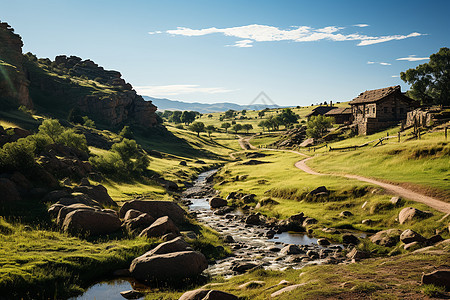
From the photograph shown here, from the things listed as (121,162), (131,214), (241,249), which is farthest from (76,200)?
(121,162)

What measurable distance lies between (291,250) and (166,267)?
522 inches

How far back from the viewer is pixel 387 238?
30516mm

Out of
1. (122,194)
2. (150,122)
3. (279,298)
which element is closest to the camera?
(279,298)

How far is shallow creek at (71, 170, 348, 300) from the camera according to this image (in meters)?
22.8

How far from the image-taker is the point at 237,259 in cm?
2972

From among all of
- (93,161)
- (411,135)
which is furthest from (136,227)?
(411,135)

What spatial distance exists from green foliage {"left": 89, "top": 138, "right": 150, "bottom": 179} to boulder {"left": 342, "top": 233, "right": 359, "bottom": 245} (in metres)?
47.8

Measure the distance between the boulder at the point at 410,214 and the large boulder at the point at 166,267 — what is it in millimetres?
23276

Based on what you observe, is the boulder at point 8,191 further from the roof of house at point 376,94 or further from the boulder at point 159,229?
the roof of house at point 376,94

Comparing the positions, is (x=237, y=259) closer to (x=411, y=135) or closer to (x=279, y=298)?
(x=279, y=298)

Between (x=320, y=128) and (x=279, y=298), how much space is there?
107 meters

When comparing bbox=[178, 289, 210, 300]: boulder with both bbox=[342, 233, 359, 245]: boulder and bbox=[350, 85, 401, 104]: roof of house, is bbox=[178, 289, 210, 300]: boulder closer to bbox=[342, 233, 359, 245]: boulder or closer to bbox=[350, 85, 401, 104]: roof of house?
bbox=[342, 233, 359, 245]: boulder

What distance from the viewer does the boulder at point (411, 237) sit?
92.6 feet

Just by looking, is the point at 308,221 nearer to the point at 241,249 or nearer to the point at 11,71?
the point at 241,249
